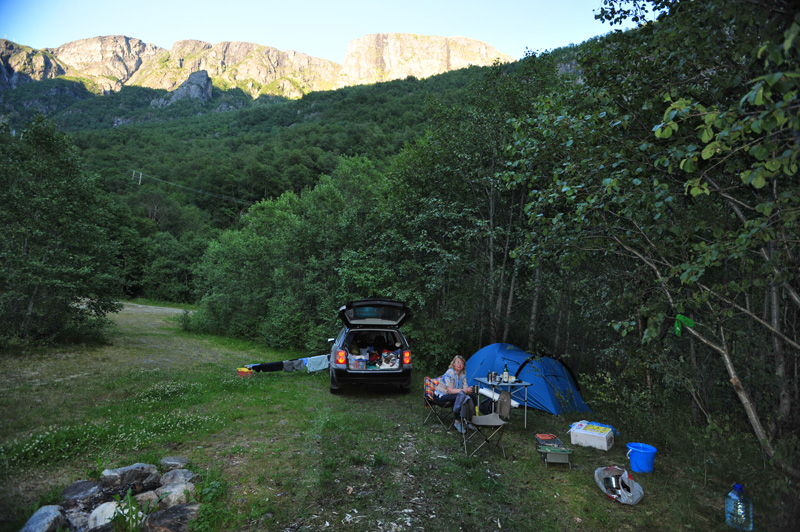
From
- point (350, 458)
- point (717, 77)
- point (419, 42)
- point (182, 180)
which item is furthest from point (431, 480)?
point (419, 42)

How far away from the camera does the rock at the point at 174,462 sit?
177 inches

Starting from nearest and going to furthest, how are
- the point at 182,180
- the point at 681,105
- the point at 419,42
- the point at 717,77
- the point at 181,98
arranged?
the point at 681,105, the point at 717,77, the point at 182,180, the point at 181,98, the point at 419,42

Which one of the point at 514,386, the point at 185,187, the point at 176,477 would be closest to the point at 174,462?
the point at 176,477

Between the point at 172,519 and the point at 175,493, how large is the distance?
0.43 m

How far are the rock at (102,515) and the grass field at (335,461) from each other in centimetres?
49

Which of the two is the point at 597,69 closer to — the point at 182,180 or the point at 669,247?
the point at 669,247

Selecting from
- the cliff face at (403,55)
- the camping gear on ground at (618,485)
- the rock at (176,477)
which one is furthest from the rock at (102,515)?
the cliff face at (403,55)

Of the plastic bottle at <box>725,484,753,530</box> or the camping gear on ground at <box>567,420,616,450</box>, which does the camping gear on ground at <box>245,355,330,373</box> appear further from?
the plastic bottle at <box>725,484,753,530</box>

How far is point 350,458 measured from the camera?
515cm

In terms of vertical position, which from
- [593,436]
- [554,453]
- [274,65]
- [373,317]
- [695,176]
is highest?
[274,65]

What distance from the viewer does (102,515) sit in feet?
10.8

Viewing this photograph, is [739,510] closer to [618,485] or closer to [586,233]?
[618,485]

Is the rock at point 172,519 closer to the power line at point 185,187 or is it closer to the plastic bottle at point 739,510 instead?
the plastic bottle at point 739,510

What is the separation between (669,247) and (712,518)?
9.50 feet
